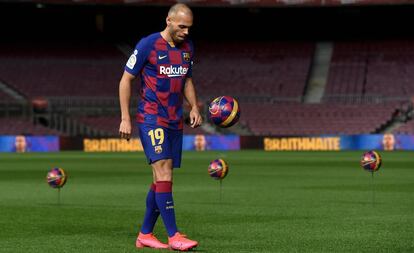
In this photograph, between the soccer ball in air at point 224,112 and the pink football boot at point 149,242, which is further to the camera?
the soccer ball in air at point 224,112

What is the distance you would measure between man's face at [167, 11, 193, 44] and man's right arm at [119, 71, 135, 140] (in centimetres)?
61

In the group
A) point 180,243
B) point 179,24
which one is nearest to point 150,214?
point 180,243

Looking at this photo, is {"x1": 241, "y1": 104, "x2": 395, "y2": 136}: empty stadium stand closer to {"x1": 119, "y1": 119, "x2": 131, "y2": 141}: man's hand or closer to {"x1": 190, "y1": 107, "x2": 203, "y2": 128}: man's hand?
{"x1": 190, "y1": 107, "x2": 203, "y2": 128}: man's hand

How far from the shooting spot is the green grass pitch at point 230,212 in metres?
10.9

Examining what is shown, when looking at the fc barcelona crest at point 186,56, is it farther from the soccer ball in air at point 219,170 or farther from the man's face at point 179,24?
the soccer ball in air at point 219,170

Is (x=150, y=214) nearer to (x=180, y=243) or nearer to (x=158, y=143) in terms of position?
(x=180, y=243)

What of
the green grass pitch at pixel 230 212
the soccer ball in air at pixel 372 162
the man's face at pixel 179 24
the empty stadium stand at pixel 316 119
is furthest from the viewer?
the empty stadium stand at pixel 316 119

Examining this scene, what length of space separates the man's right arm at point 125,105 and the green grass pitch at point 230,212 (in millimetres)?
1266

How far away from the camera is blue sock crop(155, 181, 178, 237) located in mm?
9977

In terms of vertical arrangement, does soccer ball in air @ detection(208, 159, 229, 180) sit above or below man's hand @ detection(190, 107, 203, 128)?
below

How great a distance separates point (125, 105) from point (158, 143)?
1.65ft

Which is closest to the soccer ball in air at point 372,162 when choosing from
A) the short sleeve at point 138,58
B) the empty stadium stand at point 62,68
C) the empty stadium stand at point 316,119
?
the short sleeve at point 138,58

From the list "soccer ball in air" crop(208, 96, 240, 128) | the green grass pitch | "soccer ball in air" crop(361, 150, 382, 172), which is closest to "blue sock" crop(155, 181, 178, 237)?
the green grass pitch

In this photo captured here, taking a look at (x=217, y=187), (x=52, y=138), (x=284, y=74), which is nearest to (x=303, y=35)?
(x=284, y=74)
